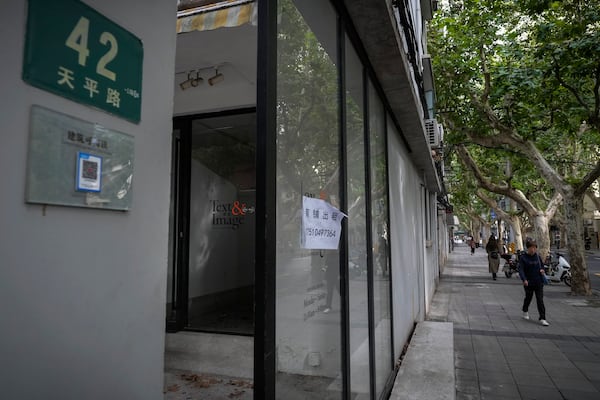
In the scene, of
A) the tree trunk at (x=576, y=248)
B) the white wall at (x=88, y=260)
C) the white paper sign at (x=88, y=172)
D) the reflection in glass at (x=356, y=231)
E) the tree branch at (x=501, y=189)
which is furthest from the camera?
the tree branch at (x=501, y=189)

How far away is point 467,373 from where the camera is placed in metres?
5.58

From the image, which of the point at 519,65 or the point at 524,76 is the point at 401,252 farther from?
the point at 519,65

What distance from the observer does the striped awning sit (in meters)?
2.98

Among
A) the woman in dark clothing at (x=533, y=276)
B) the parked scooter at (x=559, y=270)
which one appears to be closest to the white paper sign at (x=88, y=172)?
the woman in dark clothing at (x=533, y=276)

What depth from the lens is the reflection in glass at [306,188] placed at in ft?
6.71

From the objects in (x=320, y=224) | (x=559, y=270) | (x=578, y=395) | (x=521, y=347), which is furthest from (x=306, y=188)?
(x=559, y=270)

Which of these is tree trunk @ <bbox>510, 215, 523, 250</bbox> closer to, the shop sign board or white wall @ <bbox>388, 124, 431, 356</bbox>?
white wall @ <bbox>388, 124, 431, 356</bbox>

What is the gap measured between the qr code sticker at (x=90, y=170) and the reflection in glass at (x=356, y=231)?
7.38 feet

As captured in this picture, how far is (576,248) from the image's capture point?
12188 millimetres

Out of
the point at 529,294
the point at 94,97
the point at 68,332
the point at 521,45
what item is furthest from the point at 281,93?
the point at 521,45

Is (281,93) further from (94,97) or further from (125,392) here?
(125,392)

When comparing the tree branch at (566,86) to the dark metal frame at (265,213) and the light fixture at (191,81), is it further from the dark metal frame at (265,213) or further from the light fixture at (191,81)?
the dark metal frame at (265,213)

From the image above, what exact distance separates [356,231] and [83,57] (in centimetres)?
271

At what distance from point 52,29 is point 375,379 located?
394 cm
